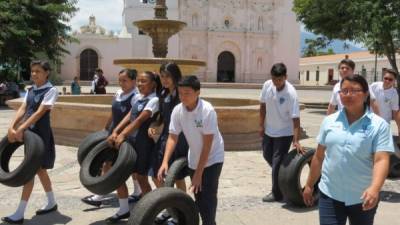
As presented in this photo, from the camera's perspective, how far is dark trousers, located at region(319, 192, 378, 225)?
3.32 m

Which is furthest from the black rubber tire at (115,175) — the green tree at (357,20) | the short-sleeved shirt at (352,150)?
the green tree at (357,20)

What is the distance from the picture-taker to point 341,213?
3398 mm

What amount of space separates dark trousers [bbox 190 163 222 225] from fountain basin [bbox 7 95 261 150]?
16.8 ft

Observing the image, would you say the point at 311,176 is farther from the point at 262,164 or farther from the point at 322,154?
the point at 262,164

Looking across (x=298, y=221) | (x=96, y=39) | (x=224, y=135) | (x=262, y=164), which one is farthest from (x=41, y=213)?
(x=96, y=39)

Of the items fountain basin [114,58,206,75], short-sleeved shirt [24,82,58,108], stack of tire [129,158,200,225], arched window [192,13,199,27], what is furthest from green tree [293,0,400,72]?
arched window [192,13,199,27]

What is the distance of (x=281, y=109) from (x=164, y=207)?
245 centimetres

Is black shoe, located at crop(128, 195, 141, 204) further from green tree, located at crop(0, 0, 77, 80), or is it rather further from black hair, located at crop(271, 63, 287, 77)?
green tree, located at crop(0, 0, 77, 80)

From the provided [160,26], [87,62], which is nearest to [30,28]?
[160,26]

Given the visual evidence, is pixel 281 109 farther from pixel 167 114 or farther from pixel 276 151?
pixel 167 114

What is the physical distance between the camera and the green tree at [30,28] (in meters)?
21.1

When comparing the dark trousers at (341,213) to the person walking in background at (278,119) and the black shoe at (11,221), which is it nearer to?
the person walking in background at (278,119)

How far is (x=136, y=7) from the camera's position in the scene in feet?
173

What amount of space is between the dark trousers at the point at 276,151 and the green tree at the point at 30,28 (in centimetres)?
1647
